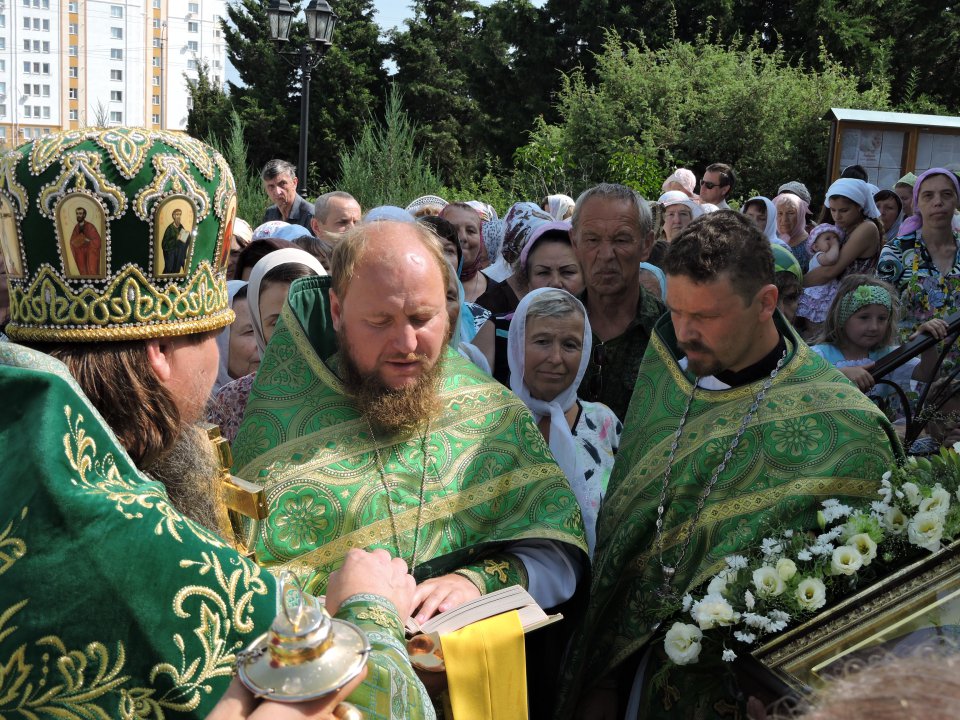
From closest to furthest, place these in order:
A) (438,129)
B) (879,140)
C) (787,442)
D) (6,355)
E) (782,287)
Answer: (6,355), (787,442), (782,287), (879,140), (438,129)

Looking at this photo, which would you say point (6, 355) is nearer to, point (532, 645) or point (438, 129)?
point (532, 645)

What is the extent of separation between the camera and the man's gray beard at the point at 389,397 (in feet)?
10.3

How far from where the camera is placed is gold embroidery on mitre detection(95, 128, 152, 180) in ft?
5.90

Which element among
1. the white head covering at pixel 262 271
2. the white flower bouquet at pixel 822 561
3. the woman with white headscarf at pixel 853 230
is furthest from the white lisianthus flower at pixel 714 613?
the woman with white headscarf at pixel 853 230

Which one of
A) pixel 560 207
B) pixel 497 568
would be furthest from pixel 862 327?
pixel 560 207

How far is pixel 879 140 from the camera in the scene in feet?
37.2

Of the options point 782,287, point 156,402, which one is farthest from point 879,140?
point 156,402

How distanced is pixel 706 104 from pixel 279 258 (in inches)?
677

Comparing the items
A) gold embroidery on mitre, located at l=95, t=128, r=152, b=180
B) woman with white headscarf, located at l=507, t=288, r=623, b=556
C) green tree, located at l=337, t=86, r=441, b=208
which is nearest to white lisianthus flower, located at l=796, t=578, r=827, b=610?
woman with white headscarf, located at l=507, t=288, r=623, b=556

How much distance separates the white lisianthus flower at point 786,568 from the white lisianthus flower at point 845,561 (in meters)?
0.10

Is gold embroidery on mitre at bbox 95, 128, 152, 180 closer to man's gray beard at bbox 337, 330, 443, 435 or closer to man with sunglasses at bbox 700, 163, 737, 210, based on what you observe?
man's gray beard at bbox 337, 330, 443, 435

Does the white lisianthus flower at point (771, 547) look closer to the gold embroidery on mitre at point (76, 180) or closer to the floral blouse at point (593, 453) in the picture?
the floral blouse at point (593, 453)

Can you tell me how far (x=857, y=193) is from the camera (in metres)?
8.23

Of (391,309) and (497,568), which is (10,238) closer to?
(391,309)
